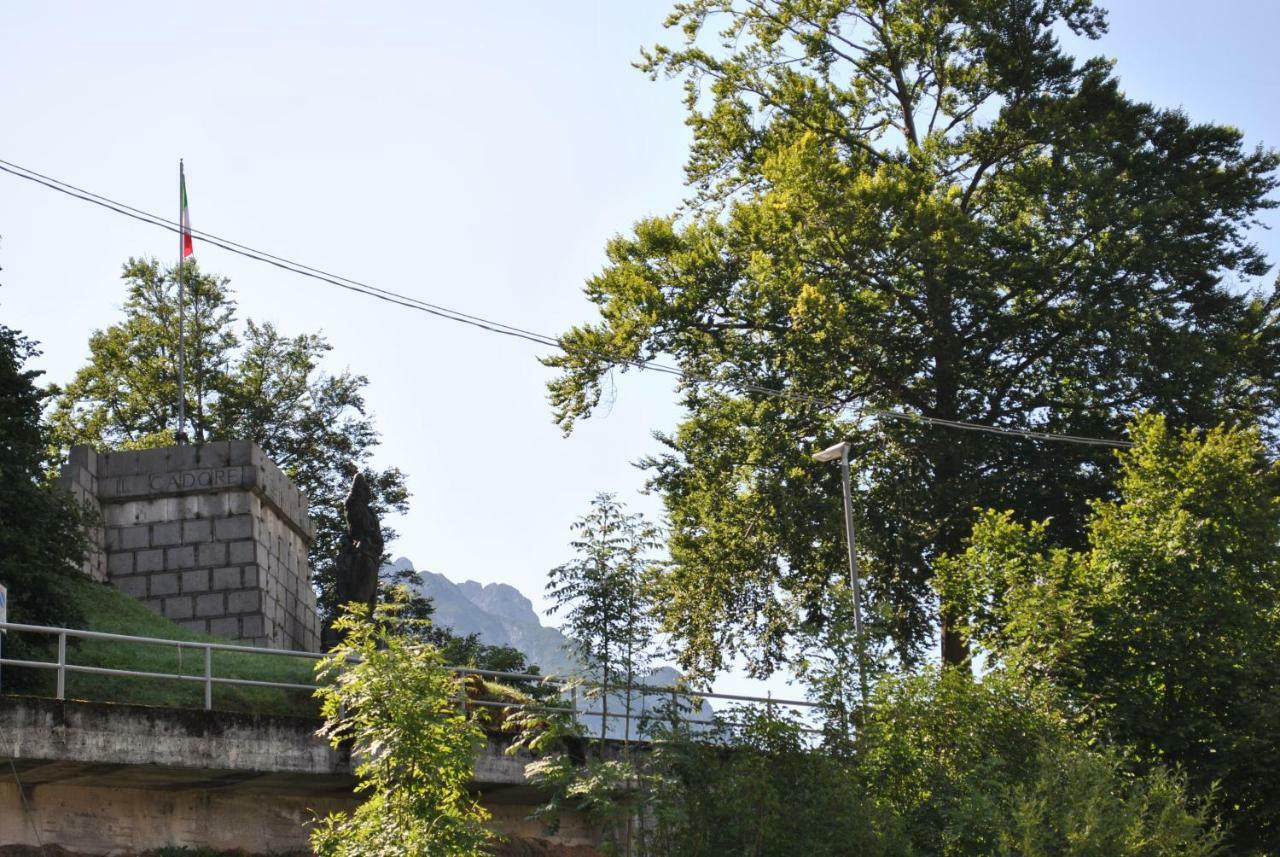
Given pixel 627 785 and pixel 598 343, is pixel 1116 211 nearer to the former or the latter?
pixel 598 343

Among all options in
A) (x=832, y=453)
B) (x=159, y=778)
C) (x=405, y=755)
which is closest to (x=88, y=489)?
(x=159, y=778)

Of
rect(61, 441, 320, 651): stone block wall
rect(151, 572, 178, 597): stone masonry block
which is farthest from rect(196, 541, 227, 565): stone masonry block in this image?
rect(151, 572, 178, 597): stone masonry block

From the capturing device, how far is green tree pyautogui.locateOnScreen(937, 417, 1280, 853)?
2020 centimetres

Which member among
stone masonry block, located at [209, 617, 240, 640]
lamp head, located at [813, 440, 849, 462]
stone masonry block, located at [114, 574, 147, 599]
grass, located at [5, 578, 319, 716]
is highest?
lamp head, located at [813, 440, 849, 462]

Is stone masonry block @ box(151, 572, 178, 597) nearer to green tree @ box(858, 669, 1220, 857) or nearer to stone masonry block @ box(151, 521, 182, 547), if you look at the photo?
stone masonry block @ box(151, 521, 182, 547)

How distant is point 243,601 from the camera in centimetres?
2481

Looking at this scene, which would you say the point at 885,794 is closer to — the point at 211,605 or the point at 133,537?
the point at 211,605

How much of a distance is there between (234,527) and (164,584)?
1.38 m

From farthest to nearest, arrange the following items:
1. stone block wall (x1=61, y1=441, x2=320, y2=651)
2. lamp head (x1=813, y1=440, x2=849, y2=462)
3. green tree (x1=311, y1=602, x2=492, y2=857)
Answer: stone block wall (x1=61, y1=441, x2=320, y2=651), lamp head (x1=813, y1=440, x2=849, y2=462), green tree (x1=311, y1=602, x2=492, y2=857)

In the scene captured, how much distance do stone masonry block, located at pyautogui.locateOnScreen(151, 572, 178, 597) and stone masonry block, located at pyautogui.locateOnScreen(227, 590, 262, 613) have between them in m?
0.94

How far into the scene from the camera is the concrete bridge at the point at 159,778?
15.7 m

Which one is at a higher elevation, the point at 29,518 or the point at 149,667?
the point at 29,518

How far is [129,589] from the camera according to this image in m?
25.1

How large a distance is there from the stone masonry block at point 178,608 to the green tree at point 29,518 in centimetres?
301
